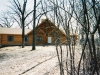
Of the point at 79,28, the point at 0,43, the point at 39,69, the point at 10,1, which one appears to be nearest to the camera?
→ the point at 79,28

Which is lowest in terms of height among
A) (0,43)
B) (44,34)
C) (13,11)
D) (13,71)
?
(13,71)

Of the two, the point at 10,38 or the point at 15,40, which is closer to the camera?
the point at 10,38

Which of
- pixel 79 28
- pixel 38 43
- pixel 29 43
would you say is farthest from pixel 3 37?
pixel 79 28

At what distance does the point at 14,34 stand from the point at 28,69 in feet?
81.0

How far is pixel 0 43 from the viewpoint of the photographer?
32.8 meters

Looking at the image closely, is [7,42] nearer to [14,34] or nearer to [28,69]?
[14,34]

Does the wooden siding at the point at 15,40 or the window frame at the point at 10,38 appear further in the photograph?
the window frame at the point at 10,38

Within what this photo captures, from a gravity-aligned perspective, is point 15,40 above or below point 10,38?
below

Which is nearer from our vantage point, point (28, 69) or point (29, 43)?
point (28, 69)

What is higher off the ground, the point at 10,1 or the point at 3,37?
the point at 10,1

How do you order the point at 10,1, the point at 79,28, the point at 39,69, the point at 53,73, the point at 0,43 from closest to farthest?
the point at 79,28
the point at 53,73
the point at 39,69
the point at 10,1
the point at 0,43

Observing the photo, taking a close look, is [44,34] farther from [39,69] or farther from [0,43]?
[39,69]

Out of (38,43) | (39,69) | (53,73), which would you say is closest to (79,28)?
(53,73)

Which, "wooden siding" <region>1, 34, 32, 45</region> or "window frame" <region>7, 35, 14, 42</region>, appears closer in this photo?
"wooden siding" <region>1, 34, 32, 45</region>
